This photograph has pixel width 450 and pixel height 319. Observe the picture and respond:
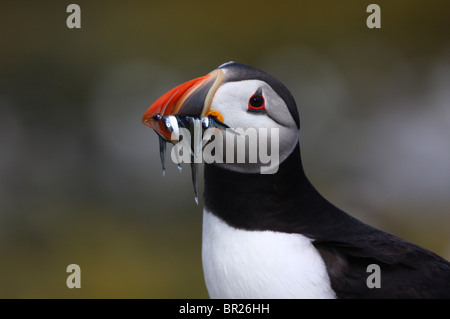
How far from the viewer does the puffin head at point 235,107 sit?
2.49 meters

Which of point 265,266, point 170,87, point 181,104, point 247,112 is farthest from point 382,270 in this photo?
point 170,87

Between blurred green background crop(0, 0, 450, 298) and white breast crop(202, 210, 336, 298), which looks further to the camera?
blurred green background crop(0, 0, 450, 298)

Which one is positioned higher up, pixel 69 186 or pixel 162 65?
pixel 162 65

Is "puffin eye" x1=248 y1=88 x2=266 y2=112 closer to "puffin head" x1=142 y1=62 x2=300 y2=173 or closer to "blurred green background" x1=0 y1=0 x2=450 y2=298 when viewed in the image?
"puffin head" x1=142 y1=62 x2=300 y2=173

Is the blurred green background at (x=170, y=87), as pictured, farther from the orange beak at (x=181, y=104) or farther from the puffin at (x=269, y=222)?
the orange beak at (x=181, y=104)

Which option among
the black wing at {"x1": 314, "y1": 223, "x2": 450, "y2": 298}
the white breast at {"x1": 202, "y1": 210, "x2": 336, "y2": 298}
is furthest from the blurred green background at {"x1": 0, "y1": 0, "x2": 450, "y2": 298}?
the black wing at {"x1": 314, "y1": 223, "x2": 450, "y2": 298}

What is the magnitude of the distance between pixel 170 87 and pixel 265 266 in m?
5.92

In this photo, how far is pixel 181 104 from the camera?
8.19 feet

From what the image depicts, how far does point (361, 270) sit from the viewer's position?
8.21 ft

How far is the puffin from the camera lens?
249 centimetres

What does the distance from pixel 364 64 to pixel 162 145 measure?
6.46 metres

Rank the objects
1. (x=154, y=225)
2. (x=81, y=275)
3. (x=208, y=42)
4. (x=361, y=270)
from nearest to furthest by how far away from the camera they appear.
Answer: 1. (x=361, y=270)
2. (x=81, y=275)
3. (x=154, y=225)
4. (x=208, y=42)

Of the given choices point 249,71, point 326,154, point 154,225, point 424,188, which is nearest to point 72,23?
point 154,225

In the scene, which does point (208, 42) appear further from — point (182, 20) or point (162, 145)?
point (162, 145)
